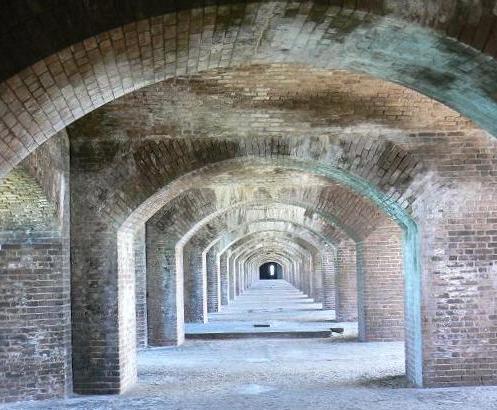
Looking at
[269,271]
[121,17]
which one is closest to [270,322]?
[121,17]

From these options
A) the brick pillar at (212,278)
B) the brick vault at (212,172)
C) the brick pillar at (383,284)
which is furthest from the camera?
the brick pillar at (212,278)

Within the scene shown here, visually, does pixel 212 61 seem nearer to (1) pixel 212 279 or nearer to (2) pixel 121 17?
(2) pixel 121 17

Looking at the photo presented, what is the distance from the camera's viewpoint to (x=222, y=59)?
20.1 ft

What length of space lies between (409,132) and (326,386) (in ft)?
13.1

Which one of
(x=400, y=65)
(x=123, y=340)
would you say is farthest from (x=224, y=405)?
(x=400, y=65)

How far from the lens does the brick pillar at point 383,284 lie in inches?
610

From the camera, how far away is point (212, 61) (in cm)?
611

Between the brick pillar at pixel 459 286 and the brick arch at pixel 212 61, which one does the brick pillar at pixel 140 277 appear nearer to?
the brick pillar at pixel 459 286

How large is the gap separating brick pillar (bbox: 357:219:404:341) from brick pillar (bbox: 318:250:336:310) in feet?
28.5

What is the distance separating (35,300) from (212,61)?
4.97 meters

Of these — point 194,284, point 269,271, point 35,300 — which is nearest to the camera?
point 35,300

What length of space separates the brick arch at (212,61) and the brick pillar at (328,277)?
722 inches

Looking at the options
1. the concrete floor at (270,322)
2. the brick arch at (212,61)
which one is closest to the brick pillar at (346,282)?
the concrete floor at (270,322)

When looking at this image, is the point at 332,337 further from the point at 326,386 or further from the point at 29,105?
the point at 29,105
